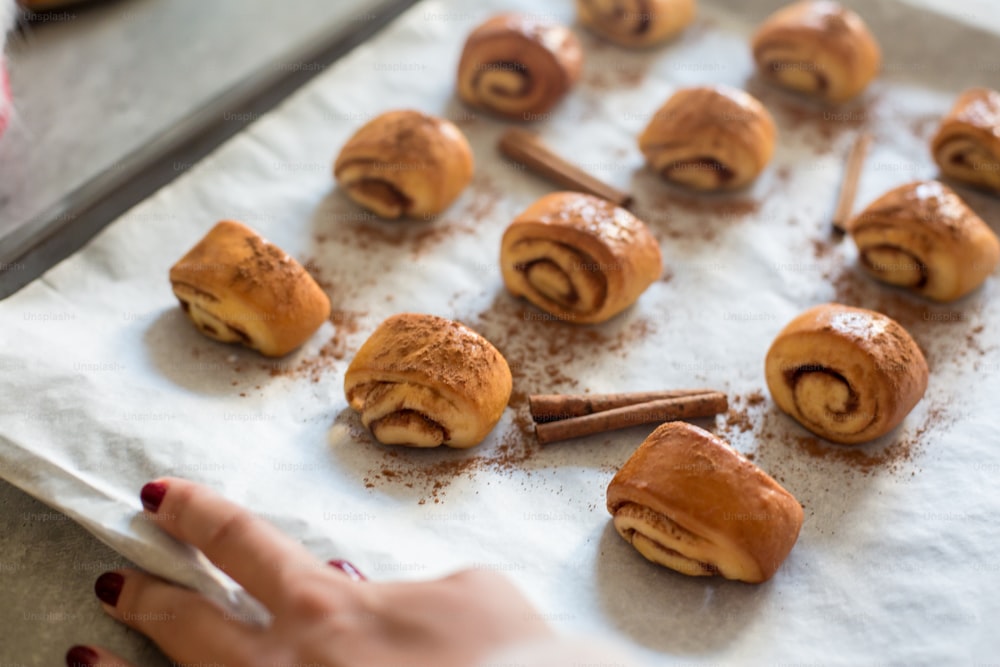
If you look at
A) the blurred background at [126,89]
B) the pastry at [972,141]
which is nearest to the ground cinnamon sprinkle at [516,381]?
the blurred background at [126,89]

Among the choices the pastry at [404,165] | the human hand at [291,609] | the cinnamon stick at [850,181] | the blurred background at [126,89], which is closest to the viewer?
the human hand at [291,609]

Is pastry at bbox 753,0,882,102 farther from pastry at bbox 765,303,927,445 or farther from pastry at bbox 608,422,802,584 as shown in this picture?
pastry at bbox 608,422,802,584

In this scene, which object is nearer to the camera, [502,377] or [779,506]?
[779,506]

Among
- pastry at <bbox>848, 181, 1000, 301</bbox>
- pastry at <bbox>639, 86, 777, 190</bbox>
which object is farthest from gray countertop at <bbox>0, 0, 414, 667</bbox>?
pastry at <bbox>848, 181, 1000, 301</bbox>

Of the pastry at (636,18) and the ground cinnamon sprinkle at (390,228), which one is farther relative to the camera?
the pastry at (636,18)

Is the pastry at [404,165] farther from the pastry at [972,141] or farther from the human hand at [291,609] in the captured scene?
the pastry at [972,141]

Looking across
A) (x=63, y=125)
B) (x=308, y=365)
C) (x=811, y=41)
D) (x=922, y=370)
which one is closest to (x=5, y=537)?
(x=308, y=365)

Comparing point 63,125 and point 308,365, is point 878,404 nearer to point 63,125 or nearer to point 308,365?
point 308,365
